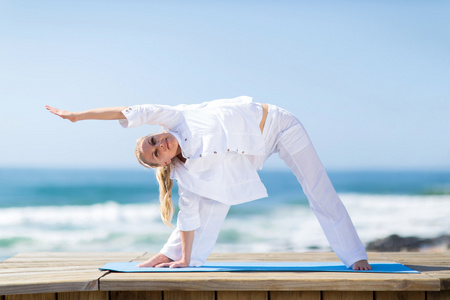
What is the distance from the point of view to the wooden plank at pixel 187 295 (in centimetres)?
227

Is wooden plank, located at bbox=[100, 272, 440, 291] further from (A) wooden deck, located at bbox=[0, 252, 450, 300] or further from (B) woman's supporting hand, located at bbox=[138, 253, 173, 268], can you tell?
(B) woman's supporting hand, located at bbox=[138, 253, 173, 268]

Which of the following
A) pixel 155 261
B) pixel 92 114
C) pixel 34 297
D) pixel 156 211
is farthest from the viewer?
pixel 156 211

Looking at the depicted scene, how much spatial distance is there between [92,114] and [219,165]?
25.8 inches

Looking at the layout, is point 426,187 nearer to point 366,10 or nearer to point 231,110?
point 366,10

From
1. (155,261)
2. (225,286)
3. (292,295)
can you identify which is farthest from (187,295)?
(292,295)

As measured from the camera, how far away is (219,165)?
8.33 ft

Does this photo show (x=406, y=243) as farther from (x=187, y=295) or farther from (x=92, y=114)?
(x=92, y=114)

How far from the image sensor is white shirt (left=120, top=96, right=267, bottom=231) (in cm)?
245

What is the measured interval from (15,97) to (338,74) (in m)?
9.50

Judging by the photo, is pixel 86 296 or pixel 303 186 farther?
pixel 303 186

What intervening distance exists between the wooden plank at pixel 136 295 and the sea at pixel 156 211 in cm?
656

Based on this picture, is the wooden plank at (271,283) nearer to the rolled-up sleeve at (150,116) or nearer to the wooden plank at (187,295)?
the wooden plank at (187,295)

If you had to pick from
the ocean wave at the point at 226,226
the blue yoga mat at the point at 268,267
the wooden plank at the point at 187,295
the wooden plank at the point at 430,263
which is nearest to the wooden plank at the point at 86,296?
the blue yoga mat at the point at 268,267

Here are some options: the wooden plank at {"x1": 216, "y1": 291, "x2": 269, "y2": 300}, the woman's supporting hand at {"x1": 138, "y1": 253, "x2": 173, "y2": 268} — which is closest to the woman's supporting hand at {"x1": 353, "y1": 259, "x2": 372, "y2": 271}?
the wooden plank at {"x1": 216, "y1": 291, "x2": 269, "y2": 300}
